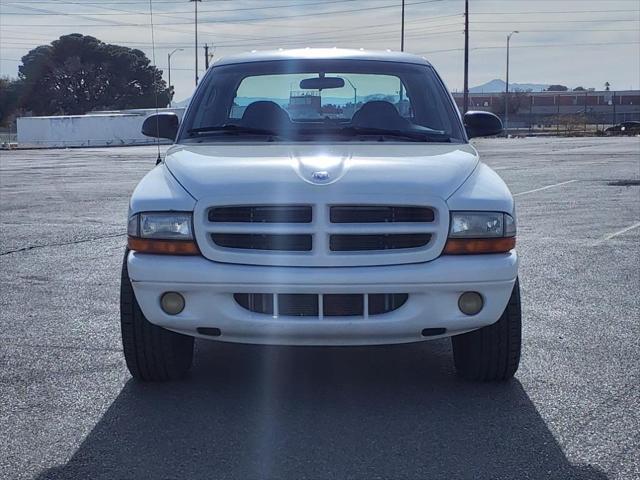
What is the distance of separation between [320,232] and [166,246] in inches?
29.2

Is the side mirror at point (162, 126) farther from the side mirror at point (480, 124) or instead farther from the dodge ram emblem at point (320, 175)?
the dodge ram emblem at point (320, 175)

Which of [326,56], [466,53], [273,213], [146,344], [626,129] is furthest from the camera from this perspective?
[626,129]

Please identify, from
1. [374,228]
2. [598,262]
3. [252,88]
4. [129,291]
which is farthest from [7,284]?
[598,262]

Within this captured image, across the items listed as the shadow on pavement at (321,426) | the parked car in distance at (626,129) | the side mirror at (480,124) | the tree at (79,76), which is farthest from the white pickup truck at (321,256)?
the tree at (79,76)

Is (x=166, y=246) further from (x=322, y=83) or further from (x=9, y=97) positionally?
(x=9, y=97)

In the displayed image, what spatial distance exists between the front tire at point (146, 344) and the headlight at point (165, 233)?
293 millimetres

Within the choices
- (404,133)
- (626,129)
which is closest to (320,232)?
(404,133)

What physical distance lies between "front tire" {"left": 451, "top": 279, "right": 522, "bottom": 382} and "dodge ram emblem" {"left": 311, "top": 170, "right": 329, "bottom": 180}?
3.70ft

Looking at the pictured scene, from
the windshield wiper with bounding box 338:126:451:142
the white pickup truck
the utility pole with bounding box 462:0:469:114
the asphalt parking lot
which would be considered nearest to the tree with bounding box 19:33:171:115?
the utility pole with bounding box 462:0:469:114

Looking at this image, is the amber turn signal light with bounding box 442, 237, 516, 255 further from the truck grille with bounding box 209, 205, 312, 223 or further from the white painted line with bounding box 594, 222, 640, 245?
the white painted line with bounding box 594, 222, 640, 245

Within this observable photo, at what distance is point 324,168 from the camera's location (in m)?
4.65

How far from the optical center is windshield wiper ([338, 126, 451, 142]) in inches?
220

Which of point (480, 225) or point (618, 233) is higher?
point (480, 225)

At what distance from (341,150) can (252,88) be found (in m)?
1.48
